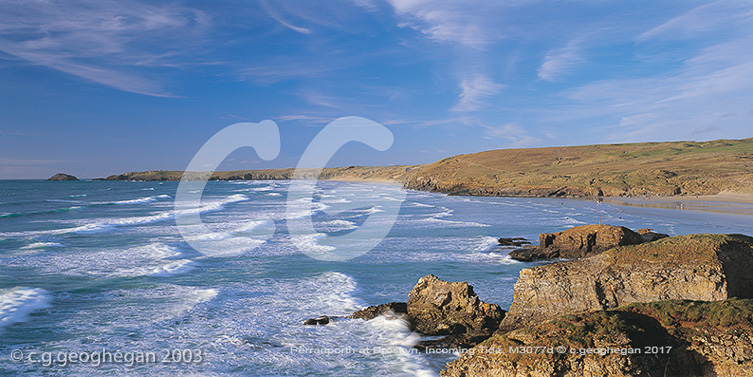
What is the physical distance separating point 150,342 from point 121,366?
1190mm

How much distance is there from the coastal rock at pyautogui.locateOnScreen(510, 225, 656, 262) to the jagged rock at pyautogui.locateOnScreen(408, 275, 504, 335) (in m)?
9.19

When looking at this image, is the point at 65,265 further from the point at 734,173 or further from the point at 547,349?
the point at 734,173

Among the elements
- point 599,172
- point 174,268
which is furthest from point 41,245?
point 599,172

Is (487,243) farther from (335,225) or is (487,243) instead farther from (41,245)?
(41,245)

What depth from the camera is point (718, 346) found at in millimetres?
5203

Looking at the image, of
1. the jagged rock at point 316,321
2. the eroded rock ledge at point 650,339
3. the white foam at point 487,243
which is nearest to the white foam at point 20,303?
the jagged rock at point 316,321

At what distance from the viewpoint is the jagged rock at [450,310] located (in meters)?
9.32

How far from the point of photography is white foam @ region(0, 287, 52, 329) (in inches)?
456

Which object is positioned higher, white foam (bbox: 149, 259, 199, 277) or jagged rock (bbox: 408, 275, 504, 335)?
jagged rock (bbox: 408, 275, 504, 335)

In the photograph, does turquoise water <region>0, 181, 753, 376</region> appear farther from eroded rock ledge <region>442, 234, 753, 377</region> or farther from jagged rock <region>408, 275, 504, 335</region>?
eroded rock ledge <region>442, 234, 753, 377</region>

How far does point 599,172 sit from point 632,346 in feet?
265

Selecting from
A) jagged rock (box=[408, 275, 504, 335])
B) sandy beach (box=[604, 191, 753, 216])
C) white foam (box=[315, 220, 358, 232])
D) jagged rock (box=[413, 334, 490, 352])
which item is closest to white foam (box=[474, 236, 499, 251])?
white foam (box=[315, 220, 358, 232])

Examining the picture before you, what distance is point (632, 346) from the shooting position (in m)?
5.30

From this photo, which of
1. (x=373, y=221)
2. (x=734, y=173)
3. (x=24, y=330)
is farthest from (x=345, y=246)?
(x=734, y=173)
